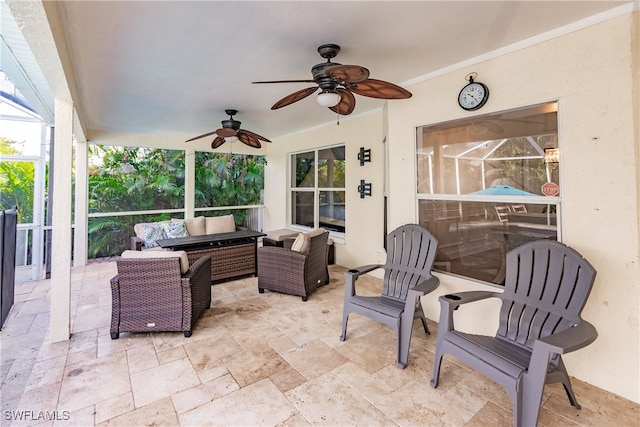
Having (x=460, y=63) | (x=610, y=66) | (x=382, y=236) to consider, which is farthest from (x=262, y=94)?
(x=610, y=66)

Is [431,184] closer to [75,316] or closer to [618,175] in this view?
[618,175]

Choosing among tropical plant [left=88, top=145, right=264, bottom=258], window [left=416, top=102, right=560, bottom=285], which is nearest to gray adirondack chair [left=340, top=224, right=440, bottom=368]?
window [left=416, top=102, right=560, bottom=285]

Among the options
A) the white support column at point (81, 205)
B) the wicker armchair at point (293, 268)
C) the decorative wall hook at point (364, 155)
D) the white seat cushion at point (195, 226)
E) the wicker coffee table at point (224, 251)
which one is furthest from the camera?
the white seat cushion at point (195, 226)

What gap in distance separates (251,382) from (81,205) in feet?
17.4

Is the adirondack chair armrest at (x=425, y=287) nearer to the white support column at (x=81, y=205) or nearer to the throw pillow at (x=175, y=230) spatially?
the throw pillow at (x=175, y=230)

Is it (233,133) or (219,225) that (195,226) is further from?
(233,133)

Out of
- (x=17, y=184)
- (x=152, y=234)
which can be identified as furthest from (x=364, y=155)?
(x=17, y=184)

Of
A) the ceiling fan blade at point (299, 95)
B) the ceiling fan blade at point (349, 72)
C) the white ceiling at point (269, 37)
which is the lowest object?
the ceiling fan blade at point (349, 72)

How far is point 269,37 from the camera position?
2.36 m

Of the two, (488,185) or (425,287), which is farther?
(488,185)

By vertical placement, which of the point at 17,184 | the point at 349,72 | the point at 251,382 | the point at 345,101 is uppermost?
the point at 345,101

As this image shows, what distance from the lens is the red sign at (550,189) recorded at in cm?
234

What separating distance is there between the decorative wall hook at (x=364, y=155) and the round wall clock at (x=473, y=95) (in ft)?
6.55

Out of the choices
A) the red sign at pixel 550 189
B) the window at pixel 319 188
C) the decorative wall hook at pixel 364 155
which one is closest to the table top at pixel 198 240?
the window at pixel 319 188
